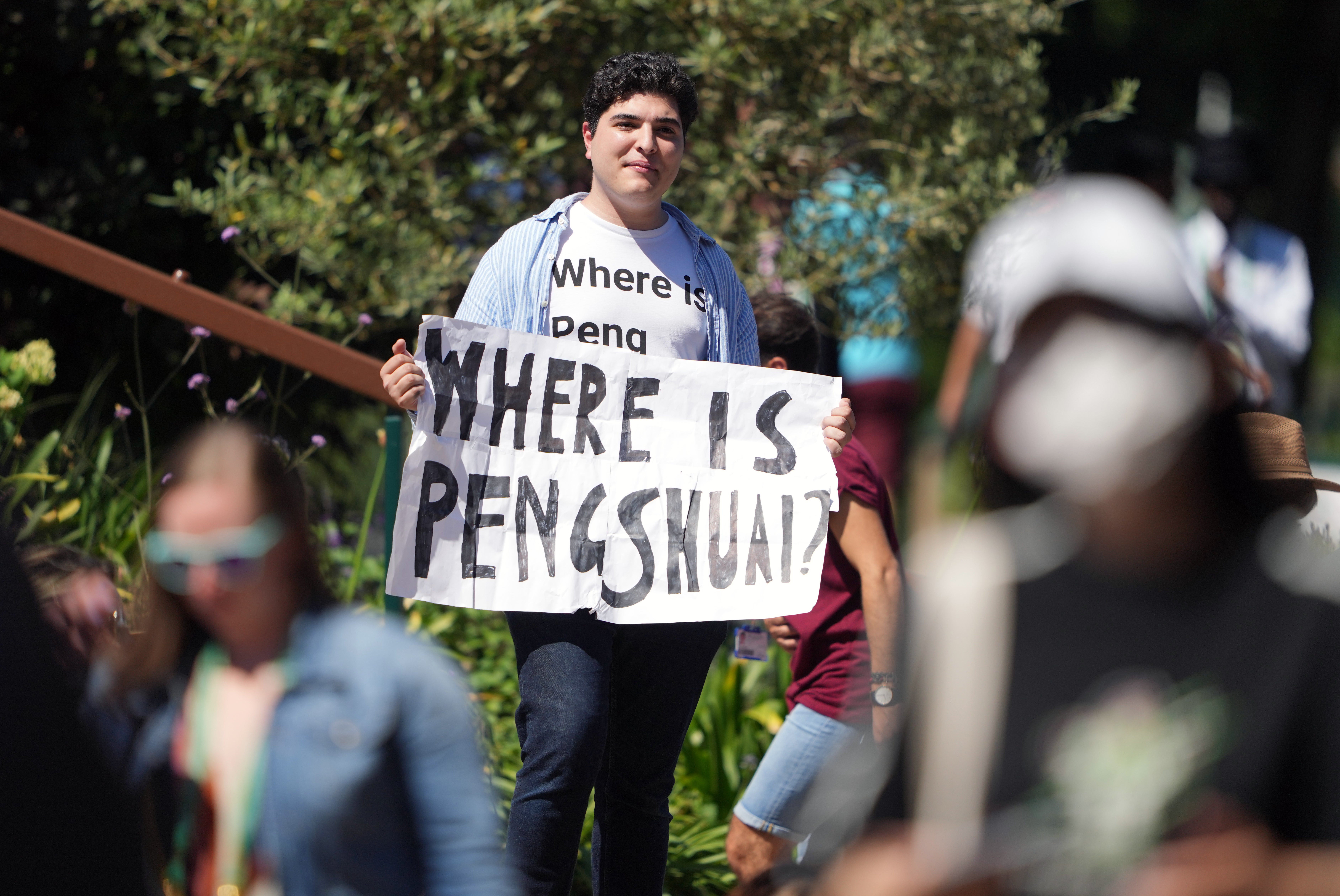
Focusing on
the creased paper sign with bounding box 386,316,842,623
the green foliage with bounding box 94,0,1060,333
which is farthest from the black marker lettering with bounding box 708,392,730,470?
the green foliage with bounding box 94,0,1060,333

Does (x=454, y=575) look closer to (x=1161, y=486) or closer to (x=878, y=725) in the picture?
(x=878, y=725)

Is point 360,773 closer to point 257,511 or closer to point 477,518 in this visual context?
point 257,511

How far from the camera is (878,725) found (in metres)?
3.08

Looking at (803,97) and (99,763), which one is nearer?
(99,763)

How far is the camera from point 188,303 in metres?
3.99

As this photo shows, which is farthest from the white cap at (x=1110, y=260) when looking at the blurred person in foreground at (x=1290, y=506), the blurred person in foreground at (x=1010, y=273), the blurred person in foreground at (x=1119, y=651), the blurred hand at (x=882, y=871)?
the blurred person in foreground at (x=1010, y=273)

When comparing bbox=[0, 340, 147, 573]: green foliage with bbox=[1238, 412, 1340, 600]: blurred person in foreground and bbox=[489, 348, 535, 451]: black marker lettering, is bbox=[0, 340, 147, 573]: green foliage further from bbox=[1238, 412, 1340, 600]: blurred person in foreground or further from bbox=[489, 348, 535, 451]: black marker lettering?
bbox=[1238, 412, 1340, 600]: blurred person in foreground

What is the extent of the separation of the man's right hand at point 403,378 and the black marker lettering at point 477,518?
0.24m

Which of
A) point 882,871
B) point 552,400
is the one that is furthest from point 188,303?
point 882,871

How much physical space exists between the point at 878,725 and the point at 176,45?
4.23m

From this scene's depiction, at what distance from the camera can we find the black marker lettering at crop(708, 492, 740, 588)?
307cm

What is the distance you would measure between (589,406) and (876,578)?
79 centimetres

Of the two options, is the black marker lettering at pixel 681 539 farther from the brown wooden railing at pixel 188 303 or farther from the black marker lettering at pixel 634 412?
the brown wooden railing at pixel 188 303

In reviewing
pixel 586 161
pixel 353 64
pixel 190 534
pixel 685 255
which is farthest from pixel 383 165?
pixel 190 534
